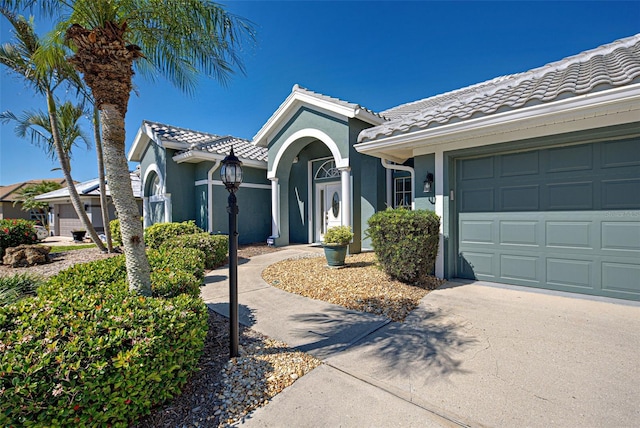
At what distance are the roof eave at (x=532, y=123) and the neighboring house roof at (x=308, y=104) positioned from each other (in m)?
2.55

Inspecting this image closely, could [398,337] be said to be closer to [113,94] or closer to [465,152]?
[465,152]

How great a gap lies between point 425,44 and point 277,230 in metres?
8.68

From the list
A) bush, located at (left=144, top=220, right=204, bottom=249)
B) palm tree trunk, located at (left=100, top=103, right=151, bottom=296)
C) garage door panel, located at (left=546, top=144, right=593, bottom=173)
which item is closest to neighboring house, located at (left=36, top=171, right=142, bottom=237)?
bush, located at (left=144, top=220, right=204, bottom=249)

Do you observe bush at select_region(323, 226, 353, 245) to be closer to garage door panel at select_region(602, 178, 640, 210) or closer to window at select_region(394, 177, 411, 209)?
window at select_region(394, 177, 411, 209)

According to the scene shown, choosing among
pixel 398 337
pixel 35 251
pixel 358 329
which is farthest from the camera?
pixel 35 251

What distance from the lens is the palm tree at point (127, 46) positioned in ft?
10.9

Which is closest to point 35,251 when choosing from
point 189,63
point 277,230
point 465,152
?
point 277,230

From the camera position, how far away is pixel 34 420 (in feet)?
5.96

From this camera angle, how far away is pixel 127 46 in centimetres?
354

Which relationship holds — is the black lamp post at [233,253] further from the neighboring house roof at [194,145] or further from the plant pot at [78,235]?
the plant pot at [78,235]

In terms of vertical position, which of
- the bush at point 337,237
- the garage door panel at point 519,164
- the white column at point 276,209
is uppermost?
the garage door panel at point 519,164

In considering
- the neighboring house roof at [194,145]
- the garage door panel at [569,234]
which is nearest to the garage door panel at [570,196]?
the garage door panel at [569,234]

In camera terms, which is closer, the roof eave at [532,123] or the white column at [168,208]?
the roof eave at [532,123]

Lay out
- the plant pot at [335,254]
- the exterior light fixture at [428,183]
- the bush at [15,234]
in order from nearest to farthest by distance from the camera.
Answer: the exterior light fixture at [428,183], the plant pot at [335,254], the bush at [15,234]
